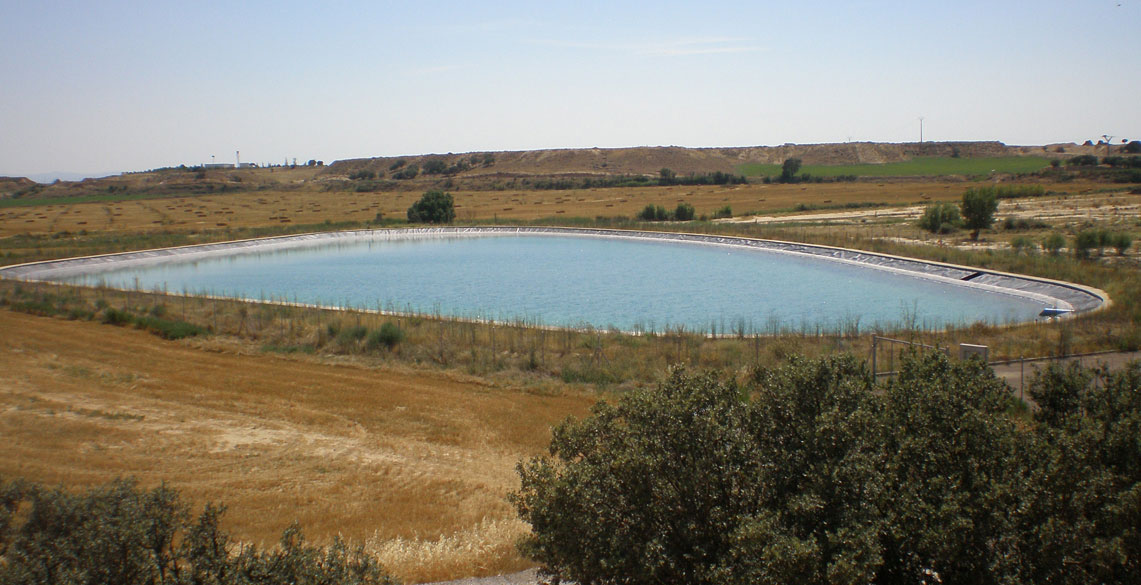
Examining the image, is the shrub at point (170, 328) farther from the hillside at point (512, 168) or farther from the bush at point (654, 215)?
the hillside at point (512, 168)

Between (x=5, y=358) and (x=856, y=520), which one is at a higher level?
(x=856, y=520)

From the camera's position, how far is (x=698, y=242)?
4147cm

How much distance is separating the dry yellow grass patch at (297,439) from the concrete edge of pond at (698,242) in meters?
16.0

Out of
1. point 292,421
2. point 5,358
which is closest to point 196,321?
point 5,358

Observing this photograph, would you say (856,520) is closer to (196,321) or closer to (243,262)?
(196,321)

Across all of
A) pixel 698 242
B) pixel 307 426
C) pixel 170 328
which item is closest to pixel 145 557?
pixel 307 426

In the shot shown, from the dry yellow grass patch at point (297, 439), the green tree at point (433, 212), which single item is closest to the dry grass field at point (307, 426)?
the dry yellow grass patch at point (297, 439)

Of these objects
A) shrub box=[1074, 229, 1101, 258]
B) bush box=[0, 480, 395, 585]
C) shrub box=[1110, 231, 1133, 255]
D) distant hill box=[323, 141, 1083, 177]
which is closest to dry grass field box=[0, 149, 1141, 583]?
shrub box=[1074, 229, 1101, 258]

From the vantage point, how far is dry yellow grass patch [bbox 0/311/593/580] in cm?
995

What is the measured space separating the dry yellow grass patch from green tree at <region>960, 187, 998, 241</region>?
93.9ft

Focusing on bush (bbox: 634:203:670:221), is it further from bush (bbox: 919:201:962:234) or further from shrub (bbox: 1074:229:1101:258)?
shrub (bbox: 1074:229:1101:258)

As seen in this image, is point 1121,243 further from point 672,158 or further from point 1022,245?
point 672,158

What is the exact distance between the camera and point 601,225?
159 feet

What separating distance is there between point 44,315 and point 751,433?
25.1 meters
